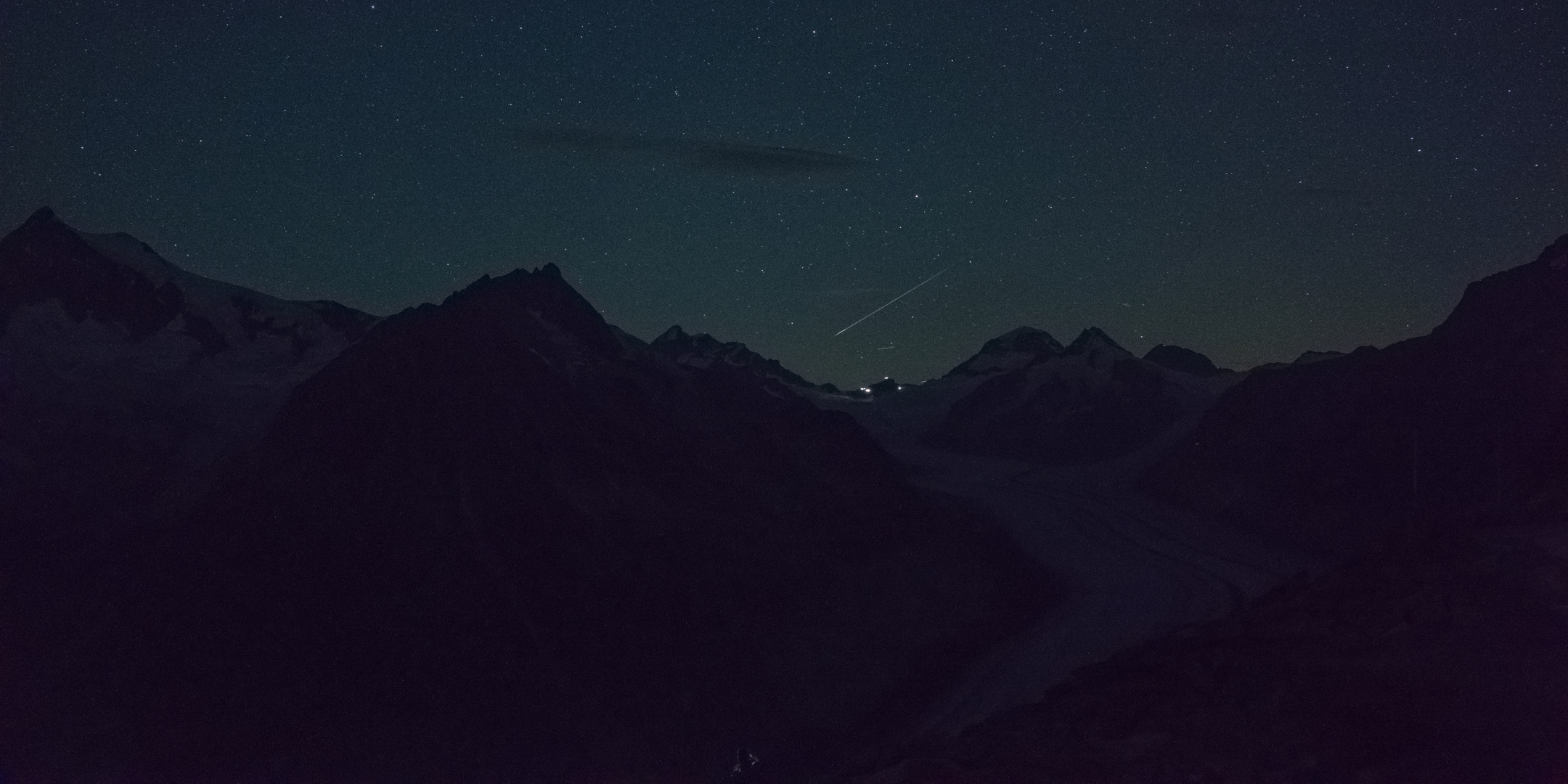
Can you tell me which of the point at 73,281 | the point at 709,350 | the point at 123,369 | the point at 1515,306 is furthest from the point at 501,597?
the point at 709,350

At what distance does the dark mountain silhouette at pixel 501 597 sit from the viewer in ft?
95.3

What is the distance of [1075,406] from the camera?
383 feet

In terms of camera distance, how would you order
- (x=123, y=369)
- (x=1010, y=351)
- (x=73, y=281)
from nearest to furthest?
(x=123, y=369), (x=73, y=281), (x=1010, y=351)

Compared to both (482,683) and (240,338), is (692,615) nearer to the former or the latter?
(482,683)

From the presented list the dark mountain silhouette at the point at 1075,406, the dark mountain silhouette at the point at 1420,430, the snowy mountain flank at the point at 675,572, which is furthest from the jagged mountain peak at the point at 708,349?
the dark mountain silhouette at the point at 1420,430

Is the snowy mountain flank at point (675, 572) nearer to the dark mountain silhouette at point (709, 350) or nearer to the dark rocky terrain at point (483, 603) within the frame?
the dark rocky terrain at point (483, 603)

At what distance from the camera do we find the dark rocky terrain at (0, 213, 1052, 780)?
94.7 feet

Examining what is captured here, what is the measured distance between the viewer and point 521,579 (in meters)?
35.9

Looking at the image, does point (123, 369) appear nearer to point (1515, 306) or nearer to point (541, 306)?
point (541, 306)

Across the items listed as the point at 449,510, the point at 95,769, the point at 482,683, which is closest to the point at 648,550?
the point at 449,510

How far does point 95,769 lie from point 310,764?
5439 mm

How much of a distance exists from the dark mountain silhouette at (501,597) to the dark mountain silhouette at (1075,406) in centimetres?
5833

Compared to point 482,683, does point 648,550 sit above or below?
above

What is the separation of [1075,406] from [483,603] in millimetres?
92814
